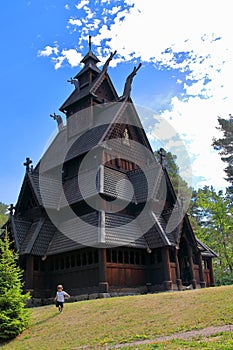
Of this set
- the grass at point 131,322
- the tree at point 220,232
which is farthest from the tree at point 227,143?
the grass at point 131,322

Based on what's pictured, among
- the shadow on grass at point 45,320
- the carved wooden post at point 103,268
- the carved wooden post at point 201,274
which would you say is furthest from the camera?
the carved wooden post at point 201,274

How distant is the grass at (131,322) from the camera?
1043 centimetres

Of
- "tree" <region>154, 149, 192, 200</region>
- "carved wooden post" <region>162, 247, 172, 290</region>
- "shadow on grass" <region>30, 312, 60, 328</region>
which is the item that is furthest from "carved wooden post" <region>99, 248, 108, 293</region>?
"tree" <region>154, 149, 192, 200</region>

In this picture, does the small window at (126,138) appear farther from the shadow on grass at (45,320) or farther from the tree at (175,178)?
the tree at (175,178)

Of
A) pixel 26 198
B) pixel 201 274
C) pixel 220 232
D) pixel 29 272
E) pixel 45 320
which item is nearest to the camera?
pixel 45 320

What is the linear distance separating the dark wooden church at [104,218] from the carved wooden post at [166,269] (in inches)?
2.2

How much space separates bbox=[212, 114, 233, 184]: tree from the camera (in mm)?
39000

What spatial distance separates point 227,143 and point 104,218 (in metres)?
22.5

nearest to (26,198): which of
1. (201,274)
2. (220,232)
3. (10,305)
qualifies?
(10,305)

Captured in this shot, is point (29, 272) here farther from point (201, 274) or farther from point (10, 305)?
point (201, 274)

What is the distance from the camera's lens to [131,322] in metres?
12.1

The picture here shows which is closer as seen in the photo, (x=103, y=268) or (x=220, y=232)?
(x=103, y=268)

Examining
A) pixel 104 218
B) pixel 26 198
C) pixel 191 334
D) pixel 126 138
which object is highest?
pixel 126 138

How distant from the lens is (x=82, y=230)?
21.3 meters
